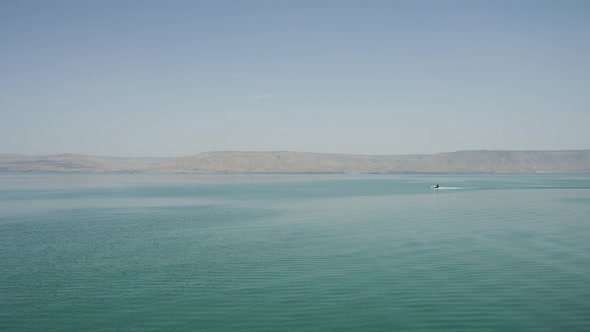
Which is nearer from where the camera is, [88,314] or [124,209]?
[88,314]

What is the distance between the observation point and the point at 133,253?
26.7 m

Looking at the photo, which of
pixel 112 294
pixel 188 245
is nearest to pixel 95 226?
pixel 188 245

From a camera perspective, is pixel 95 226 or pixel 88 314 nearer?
pixel 88 314

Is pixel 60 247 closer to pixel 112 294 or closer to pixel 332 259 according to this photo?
pixel 112 294

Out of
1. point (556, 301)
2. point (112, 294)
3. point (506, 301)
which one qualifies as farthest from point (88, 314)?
point (556, 301)

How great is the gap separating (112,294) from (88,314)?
2.36 m

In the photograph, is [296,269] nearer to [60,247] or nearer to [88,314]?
[88,314]

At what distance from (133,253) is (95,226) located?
14.4 metres

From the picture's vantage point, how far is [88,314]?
51.8 ft

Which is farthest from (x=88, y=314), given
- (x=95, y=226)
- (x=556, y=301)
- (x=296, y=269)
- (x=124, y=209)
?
(x=124, y=209)

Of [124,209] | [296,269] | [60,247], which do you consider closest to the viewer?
[296,269]

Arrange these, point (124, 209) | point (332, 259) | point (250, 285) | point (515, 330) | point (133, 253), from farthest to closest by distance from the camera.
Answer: point (124, 209)
point (133, 253)
point (332, 259)
point (250, 285)
point (515, 330)

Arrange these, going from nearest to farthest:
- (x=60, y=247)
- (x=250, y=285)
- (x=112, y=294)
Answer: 1. (x=112, y=294)
2. (x=250, y=285)
3. (x=60, y=247)

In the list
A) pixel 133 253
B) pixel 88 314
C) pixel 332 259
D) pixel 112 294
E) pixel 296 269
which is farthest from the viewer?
pixel 133 253
